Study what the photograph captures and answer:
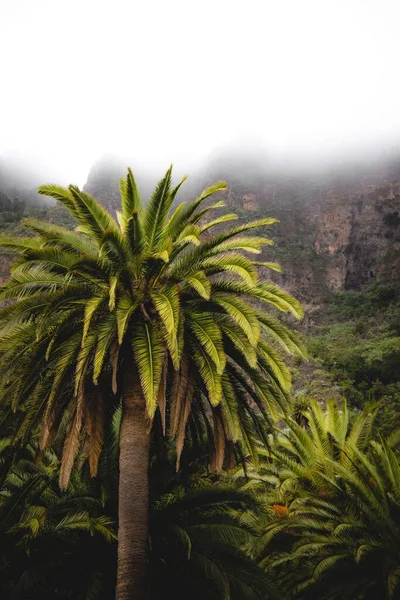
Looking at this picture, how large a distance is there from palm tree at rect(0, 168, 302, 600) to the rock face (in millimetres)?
66435

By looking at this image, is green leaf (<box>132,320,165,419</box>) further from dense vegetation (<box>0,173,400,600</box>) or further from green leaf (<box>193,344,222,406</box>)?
green leaf (<box>193,344,222,406</box>)

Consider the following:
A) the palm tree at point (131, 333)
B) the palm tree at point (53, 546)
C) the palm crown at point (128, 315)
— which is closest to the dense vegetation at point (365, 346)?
the palm tree at point (53, 546)

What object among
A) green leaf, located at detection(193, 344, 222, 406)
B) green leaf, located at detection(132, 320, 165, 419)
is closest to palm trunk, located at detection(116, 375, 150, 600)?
green leaf, located at detection(132, 320, 165, 419)

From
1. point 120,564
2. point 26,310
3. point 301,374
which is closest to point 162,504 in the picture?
point 120,564

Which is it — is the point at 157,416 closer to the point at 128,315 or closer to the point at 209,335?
the point at 209,335

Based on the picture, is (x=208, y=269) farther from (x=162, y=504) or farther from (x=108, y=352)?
(x=162, y=504)

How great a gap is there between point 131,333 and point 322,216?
84416 millimetres

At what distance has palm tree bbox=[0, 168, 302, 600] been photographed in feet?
28.9

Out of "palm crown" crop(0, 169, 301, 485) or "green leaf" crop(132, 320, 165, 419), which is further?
"palm crown" crop(0, 169, 301, 485)

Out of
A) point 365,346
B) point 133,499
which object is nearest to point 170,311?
point 133,499

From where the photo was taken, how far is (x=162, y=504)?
11.1m

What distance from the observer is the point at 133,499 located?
893cm

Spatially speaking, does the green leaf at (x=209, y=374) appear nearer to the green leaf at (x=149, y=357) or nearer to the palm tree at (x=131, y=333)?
the palm tree at (x=131, y=333)

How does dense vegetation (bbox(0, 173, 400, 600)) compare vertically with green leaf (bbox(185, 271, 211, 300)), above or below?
below
